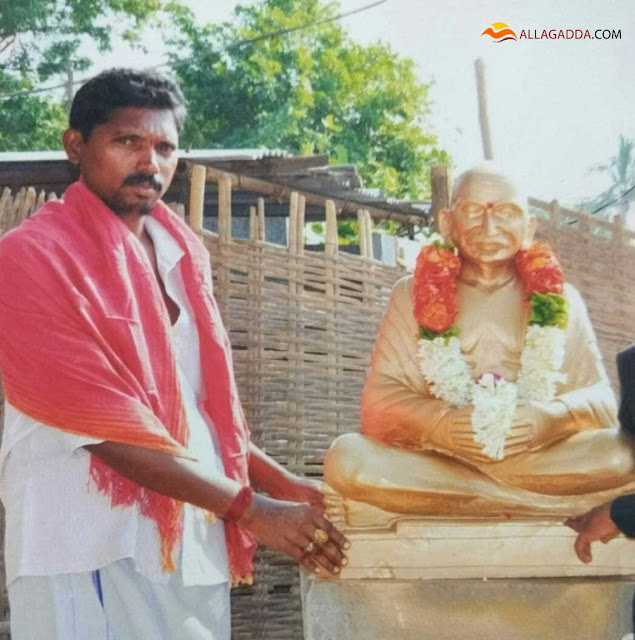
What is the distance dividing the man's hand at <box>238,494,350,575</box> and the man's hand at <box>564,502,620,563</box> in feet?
2.21

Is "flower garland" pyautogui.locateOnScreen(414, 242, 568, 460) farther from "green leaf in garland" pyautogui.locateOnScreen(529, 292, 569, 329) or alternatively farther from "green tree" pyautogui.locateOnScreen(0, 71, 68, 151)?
"green tree" pyautogui.locateOnScreen(0, 71, 68, 151)

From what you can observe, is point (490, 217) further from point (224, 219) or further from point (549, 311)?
point (224, 219)

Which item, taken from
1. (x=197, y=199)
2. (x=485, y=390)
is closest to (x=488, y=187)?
(x=485, y=390)

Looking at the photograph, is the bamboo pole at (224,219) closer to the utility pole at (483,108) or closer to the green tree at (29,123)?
the utility pole at (483,108)

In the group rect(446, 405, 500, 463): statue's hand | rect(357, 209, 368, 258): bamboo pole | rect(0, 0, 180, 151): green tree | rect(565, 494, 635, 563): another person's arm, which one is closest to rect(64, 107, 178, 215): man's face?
rect(446, 405, 500, 463): statue's hand

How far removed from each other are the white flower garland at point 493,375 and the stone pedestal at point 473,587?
0.92 ft

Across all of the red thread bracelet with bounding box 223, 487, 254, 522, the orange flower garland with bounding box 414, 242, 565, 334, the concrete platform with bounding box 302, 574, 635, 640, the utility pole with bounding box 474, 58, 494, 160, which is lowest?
the concrete platform with bounding box 302, 574, 635, 640

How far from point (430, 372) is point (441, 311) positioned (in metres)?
0.20

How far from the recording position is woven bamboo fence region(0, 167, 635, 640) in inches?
182

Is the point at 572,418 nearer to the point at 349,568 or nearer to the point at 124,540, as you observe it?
the point at 349,568

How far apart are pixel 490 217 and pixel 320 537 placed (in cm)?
117

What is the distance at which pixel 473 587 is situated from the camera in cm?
330

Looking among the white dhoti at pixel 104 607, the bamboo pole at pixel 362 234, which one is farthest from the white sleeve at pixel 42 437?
the bamboo pole at pixel 362 234

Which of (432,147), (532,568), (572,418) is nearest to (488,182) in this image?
(572,418)
